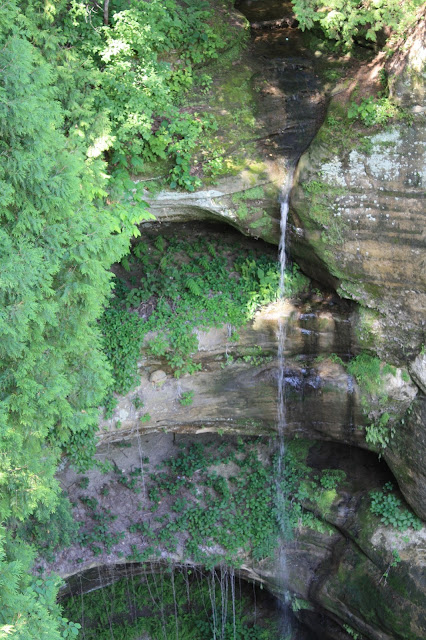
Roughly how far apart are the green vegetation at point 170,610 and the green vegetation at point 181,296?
4870mm

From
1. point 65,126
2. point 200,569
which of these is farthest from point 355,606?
point 65,126

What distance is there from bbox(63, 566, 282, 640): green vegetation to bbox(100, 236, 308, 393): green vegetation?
192 inches

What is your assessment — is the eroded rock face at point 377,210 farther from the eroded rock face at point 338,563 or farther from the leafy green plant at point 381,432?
the eroded rock face at point 338,563

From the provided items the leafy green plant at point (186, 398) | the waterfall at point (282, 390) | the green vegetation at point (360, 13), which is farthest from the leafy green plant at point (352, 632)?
the green vegetation at point (360, 13)

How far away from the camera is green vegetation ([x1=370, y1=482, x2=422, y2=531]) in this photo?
32.8 ft

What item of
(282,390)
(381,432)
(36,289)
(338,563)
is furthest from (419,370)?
(36,289)

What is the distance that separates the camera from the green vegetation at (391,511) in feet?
32.8

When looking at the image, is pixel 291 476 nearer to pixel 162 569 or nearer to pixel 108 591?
pixel 162 569

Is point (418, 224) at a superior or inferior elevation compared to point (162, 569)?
superior

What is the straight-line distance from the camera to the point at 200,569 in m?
11.9

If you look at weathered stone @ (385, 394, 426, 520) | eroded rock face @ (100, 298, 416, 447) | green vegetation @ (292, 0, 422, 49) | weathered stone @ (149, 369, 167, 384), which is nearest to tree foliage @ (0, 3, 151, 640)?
weathered stone @ (149, 369, 167, 384)

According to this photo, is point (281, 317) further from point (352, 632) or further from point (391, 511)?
point (352, 632)

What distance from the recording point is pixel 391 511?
10180 millimetres

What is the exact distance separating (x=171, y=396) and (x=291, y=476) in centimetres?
Result: 304
